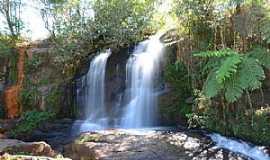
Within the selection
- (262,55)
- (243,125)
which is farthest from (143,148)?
(262,55)

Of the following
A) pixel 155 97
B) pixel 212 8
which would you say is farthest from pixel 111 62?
pixel 212 8

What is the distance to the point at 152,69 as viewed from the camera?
43.5 ft

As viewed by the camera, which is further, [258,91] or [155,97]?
[155,97]

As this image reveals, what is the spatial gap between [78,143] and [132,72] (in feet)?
16.6

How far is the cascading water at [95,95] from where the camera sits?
45.1ft

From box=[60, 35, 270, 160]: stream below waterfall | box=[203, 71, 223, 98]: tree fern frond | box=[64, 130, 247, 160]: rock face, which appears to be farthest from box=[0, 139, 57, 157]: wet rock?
box=[203, 71, 223, 98]: tree fern frond

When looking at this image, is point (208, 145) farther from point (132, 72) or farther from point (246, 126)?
point (132, 72)

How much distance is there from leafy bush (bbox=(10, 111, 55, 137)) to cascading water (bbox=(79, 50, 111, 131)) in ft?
4.13

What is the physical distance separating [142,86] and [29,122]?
12.3 feet

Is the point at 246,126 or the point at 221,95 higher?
the point at 221,95

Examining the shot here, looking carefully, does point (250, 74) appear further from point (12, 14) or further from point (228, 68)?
point (12, 14)

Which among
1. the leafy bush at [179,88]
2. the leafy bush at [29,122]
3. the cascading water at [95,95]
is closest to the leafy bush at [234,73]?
the leafy bush at [179,88]

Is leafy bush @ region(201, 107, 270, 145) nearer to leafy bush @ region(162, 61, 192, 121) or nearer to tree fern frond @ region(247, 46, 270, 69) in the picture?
tree fern frond @ region(247, 46, 270, 69)

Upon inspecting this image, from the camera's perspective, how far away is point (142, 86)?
13.1 metres
